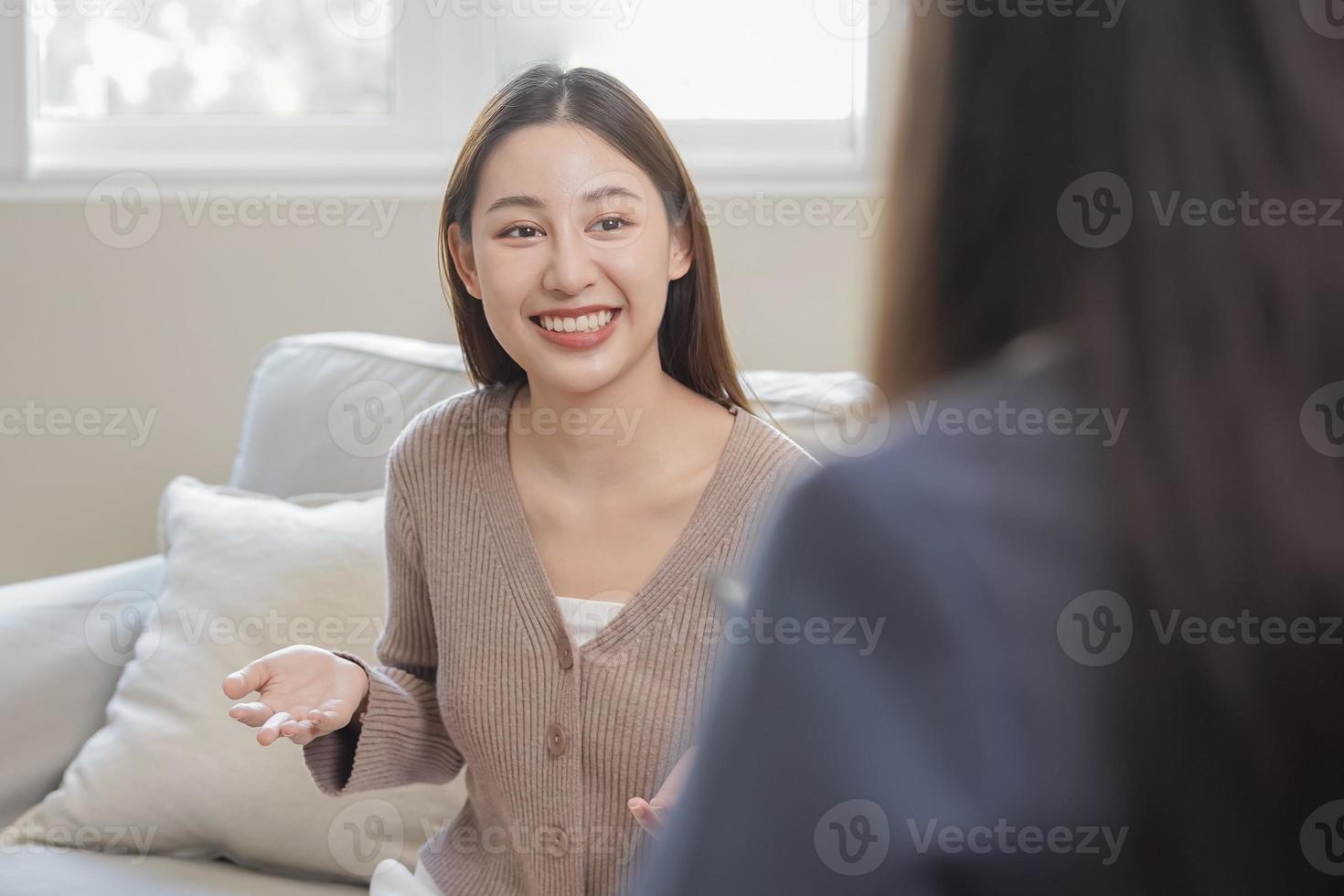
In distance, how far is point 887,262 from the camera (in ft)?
1.37

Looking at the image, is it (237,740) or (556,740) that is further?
(237,740)

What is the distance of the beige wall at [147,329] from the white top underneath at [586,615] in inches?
46.5

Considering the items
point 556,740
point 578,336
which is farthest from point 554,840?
point 578,336

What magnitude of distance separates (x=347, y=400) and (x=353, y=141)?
0.75 metres

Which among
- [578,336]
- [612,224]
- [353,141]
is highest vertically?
[353,141]

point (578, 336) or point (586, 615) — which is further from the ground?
point (578, 336)

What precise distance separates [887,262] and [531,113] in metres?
0.80

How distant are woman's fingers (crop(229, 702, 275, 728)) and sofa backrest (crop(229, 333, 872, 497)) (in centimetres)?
80

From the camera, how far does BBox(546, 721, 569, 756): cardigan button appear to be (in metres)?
1.13

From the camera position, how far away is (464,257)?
1.23 metres

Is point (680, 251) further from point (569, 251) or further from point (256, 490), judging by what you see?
point (256, 490)

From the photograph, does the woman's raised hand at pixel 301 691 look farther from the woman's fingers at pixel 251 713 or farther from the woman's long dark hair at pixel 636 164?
the woman's long dark hair at pixel 636 164

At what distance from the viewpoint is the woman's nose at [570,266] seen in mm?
1128

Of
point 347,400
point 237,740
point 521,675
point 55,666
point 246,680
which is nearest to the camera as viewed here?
point 246,680
